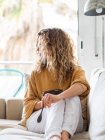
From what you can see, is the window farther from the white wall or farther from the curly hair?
the curly hair

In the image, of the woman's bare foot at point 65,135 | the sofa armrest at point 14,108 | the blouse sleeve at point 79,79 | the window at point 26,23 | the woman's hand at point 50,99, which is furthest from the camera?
the window at point 26,23

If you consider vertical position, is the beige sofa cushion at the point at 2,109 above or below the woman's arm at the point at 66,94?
below

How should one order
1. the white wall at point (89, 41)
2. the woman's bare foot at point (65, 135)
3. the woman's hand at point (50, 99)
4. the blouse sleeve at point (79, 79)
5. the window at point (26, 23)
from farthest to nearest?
the window at point (26, 23) < the white wall at point (89, 41) < the blouse sleeve at point (79, 79) < the woman's hand at point (50, 99) < the woman's bare foot at point (65, 135)

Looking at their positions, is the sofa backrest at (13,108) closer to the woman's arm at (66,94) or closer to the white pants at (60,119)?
the white pants at (60,119)

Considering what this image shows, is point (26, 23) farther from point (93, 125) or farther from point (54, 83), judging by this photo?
point (93, 125)

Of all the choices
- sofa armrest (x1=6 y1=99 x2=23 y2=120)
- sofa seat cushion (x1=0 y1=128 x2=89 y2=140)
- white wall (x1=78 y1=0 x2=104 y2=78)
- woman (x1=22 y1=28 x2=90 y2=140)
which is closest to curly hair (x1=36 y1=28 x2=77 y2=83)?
woman (x1=22 y1=28 x2=90 y2=140)

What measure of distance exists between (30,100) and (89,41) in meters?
1.54

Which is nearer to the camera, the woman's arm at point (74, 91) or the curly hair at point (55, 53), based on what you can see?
the woman's arm at point (74, 91)

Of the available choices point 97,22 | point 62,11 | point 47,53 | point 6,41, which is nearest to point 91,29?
point 97,22

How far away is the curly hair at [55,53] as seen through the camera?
222cm

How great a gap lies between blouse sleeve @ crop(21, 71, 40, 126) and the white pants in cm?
11

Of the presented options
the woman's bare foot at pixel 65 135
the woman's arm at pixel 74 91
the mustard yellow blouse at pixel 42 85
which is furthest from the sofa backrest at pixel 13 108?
the woman's bare foot at pixel 65 135

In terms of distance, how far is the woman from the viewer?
195cm

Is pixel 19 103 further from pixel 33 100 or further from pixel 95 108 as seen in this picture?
pixel 95 108
